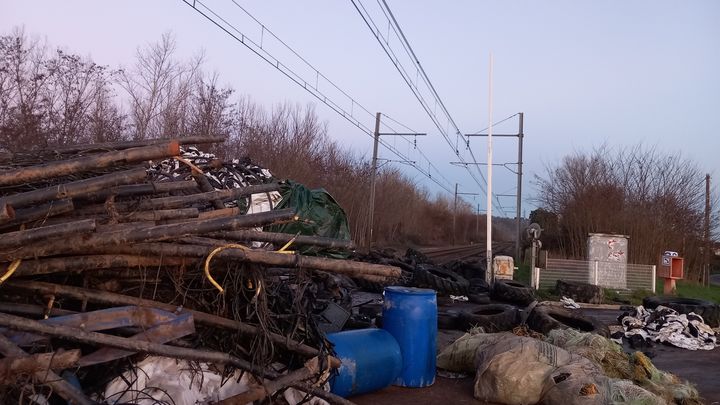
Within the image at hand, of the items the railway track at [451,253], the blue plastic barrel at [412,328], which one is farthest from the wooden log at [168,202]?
the railway track at [451,253]

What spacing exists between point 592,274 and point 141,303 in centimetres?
1972

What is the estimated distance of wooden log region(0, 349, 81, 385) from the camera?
4.20m

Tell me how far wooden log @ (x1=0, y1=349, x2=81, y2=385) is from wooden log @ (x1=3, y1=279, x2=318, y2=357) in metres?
0.84

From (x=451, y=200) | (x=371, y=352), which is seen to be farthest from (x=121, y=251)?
(x=451, y=200)

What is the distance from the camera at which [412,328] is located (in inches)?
302

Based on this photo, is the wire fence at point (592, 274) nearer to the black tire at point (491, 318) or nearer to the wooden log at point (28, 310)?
the black tire at point (491, 318)

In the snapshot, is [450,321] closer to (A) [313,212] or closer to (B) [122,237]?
(A) [313,212]

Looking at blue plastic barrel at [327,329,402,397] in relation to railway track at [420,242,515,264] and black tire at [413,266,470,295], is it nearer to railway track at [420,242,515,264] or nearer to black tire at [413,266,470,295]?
black tire at [413,266,470,295]

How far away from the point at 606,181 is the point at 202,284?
34249 millimetres

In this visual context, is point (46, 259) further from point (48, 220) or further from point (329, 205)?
point (329, 205)

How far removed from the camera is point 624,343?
12.3 metres

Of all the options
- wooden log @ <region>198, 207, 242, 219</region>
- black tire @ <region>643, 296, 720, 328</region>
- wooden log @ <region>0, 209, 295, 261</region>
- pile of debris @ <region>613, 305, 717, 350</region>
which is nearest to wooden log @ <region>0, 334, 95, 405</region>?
wooden log @ <region>0, 209, 295, 261</region>

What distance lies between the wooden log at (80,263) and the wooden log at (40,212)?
30 cm

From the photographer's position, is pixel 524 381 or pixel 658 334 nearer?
pixel 524 381
